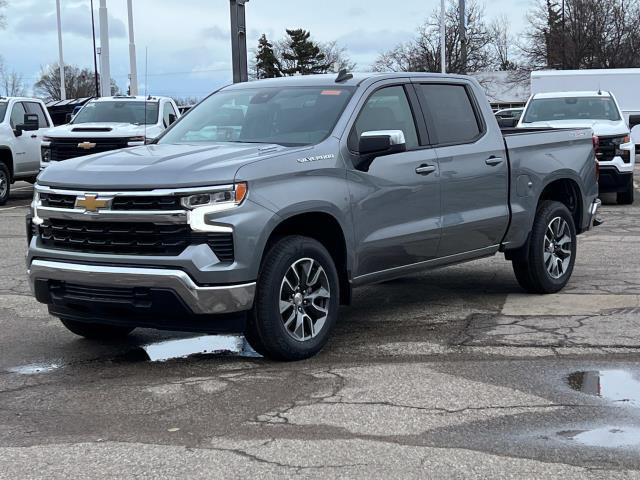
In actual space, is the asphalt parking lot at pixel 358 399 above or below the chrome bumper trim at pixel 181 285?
below

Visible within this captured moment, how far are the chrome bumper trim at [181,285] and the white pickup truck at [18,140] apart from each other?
42.8 feet

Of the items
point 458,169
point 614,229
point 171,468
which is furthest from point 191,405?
point 614,229

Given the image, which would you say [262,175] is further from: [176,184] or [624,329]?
[624,329]

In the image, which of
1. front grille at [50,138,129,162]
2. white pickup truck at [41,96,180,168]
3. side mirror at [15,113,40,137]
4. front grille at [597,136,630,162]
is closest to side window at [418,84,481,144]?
white pickup truck at [41,96,180,168]

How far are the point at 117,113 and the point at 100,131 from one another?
92cm

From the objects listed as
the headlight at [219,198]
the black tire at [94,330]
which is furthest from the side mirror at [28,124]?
the headlight at [219,198]

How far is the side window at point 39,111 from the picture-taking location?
19039 millimetres

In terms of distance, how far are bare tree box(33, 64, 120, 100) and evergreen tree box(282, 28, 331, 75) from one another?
16168 mm

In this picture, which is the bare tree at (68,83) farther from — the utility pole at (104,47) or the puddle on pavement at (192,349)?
the puddle on pavement at (192,349)

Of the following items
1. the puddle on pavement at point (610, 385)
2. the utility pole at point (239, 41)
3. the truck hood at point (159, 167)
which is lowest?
the puddle on pavement at point (610, 385)

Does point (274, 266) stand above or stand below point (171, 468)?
above

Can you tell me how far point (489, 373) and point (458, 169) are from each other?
204 centimetres

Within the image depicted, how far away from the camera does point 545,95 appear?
17.3 m

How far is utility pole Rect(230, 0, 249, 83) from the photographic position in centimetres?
1478
